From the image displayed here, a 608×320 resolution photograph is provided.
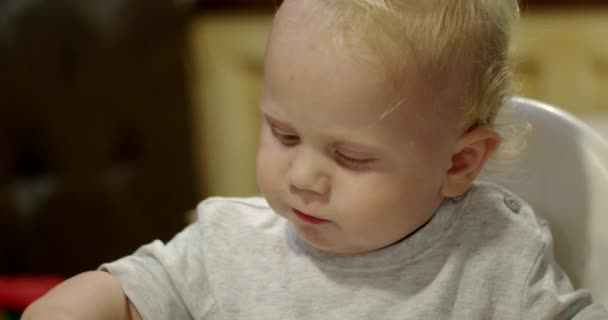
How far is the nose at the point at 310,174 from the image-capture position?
646mm

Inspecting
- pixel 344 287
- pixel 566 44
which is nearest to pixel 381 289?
pixel 344 287

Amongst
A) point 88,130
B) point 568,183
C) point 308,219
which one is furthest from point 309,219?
point 88,130

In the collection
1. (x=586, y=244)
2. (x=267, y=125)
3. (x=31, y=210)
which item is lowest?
(x=31, y=210)

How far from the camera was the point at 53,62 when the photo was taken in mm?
1684

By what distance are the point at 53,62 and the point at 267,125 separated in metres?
1.13

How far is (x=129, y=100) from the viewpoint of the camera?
177cm

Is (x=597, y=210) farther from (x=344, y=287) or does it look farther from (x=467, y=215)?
(x=344, y=287)

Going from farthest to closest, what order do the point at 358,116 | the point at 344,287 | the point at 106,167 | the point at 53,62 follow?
the point at 106,167, the point at 53,62, the point at 344,287, the point at 358,116

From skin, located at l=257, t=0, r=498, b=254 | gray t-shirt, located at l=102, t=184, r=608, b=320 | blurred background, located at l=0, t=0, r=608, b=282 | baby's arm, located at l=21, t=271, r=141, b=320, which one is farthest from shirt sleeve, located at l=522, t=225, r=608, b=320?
blurred background, located at l=0, t=0, r=608, b=282

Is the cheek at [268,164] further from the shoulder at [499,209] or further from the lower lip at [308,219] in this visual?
the shoulder at [499,209]

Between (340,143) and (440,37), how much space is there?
113 millimetres

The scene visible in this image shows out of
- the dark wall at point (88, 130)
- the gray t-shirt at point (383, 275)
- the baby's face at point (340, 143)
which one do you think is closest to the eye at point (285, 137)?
the baby's face at point (340, 143)

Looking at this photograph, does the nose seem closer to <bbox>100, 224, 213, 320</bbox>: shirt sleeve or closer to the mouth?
the mouth

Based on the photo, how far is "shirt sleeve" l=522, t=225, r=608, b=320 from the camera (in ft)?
2.26
